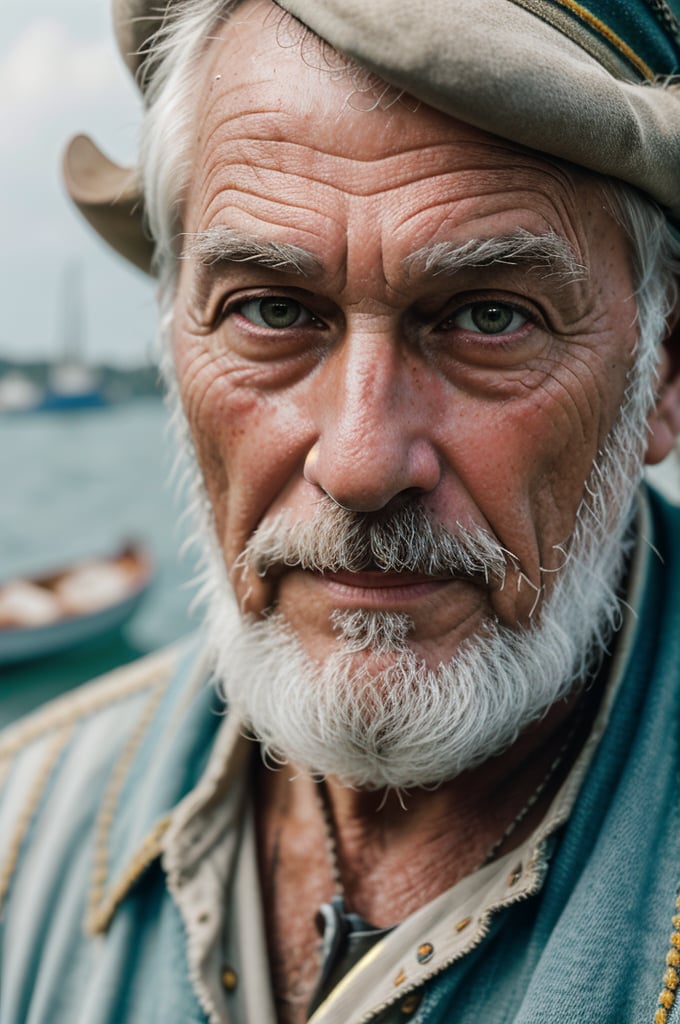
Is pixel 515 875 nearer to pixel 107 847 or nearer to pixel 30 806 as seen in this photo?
pixel 107 847

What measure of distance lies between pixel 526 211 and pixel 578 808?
979mm

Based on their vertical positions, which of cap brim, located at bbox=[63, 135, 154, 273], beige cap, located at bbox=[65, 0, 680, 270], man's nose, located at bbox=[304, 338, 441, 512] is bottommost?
man's nose, located at bbox=[304, 338, 441, 512]

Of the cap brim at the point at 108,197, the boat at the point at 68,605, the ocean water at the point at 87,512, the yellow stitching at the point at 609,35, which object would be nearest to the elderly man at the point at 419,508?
the yellow stitching at the point at 609,35

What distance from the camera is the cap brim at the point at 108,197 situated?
2113 mm

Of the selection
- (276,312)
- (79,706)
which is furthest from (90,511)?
Result: (276,312)

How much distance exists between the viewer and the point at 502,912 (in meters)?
1.57

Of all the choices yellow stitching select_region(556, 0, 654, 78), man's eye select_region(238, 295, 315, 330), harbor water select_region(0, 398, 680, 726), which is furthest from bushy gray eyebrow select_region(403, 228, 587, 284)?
harbor water select_region(0, 398, 680, 726)

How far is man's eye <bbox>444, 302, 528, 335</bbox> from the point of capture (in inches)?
61.4

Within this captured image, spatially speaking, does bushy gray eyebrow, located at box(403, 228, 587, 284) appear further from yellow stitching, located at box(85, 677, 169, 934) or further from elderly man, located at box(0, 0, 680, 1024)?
yellow stitching, located at box(85, 677, 169, 934)

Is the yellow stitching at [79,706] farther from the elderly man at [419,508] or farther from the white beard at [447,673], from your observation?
the white beard at [447,673]

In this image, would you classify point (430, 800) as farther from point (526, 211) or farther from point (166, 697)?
point (526, 211)

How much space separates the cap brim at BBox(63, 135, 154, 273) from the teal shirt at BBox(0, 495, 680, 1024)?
103 centimetres

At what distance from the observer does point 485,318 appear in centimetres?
157

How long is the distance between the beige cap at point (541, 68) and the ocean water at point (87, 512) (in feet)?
3.41
